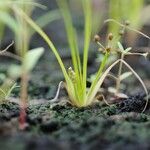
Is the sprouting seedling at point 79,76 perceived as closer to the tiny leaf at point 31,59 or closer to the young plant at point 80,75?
the young plant at point 80,75

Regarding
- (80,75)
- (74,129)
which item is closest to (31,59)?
(74,129)

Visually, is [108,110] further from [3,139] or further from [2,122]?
[3,139]

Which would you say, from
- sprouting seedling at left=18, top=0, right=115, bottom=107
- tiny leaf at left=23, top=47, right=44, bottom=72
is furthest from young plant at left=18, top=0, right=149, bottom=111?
tiny leaf at left=23, top=47, right=44, bottom=72

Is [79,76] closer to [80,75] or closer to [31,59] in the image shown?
[80,75]

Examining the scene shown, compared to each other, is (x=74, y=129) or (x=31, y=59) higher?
(x=31, y=59)

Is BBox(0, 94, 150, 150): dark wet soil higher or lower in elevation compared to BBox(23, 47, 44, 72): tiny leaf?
lower

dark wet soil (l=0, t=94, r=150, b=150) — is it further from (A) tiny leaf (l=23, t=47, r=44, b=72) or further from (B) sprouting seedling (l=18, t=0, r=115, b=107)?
(A) tiny leaf (l=23, t=47, r=44, b=72)

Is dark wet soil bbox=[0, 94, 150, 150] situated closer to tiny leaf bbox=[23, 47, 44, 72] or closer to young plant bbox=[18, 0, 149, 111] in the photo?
young plant bbox=[18, 0, 149, 111]

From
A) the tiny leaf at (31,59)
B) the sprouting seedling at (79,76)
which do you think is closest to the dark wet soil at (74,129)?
the sprouting seedling at (79,76)

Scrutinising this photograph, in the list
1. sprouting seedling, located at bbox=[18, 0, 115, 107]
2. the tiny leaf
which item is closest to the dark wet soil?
sprouting seedling, located at bbox=[18, 0, 115, 107]

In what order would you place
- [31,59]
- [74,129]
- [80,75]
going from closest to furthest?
[31,59]
[74,129]
[80,75]

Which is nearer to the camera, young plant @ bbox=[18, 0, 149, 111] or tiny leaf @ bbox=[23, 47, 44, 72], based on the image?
tiny leaf @ bbox=[23, 47, 44, 72]
